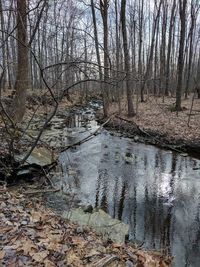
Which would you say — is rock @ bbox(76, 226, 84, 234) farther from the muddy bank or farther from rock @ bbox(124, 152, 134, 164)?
rock @ bbox(124, 152, 134, 164)

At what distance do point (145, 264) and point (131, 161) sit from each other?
22.4 ft

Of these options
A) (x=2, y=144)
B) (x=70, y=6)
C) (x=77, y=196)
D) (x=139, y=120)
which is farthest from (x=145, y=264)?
(x=70, y=6)

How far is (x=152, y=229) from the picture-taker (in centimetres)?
664

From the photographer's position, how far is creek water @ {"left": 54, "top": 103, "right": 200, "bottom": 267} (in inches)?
249

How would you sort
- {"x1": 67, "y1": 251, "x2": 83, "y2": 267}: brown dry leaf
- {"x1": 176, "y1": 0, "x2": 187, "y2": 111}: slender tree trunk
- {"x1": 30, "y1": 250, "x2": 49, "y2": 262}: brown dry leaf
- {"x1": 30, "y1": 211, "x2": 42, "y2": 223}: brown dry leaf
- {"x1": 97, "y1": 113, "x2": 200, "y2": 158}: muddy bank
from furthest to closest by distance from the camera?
1. {"x1": 176, "y1": 0, "x2": 187, "y2": 111}: slender tree trunk
2. {"x1": 97, "y1": 113, "x2": 200, "y2": 158}: muddy bank
3. {"x1": 30, "y1": 211, "x2": 42, "y2": 223}: brown dry leaf
4. {"x1": 67, "y1": 251, "x2": 83, "y2": 267}: brown dry leaf
5. {"x1": 30, "y1": 250, "x2": 49, "y2": 262}: brown dry leaf

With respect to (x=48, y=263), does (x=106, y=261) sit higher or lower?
lower

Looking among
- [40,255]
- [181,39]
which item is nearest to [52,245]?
[40,255]

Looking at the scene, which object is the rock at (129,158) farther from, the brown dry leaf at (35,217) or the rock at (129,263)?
the rock at (129,263)

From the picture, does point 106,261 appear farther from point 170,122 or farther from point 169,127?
point 170,122

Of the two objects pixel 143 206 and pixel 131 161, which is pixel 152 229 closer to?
pixel 143 206

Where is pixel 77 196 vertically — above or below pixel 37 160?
below

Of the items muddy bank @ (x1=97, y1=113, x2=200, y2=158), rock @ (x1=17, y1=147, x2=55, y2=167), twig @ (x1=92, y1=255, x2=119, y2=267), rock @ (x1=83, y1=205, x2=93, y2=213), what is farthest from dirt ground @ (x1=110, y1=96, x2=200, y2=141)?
twig @ (x1=92, y1=255, x2=119, y2=267)

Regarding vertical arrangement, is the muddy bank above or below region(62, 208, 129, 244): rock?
above

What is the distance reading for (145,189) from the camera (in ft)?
28.8
